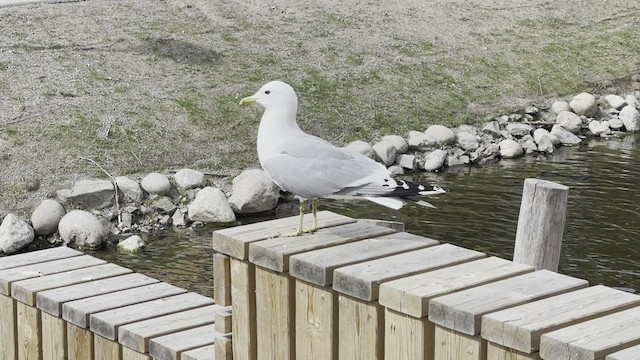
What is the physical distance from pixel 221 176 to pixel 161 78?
2418mm

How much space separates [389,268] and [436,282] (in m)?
0.27

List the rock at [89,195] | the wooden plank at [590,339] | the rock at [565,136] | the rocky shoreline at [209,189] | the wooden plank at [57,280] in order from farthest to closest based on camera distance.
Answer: the rock at [565,136] < the rock at [89,195] < the rocky shoreline at [209,189] < the wooden plank at [57,280] < the wooden plank at [590,339]

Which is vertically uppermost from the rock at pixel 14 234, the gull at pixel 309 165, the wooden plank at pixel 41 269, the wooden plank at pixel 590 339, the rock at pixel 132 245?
the gull at pixel 309 165

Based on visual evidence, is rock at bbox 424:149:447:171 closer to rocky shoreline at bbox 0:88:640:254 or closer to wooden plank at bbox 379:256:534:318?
rocky shoreline at bbox 0:88:640:254

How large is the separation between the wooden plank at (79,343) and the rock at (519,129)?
34.3ft

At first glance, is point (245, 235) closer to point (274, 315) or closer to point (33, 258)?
point (274, 315)

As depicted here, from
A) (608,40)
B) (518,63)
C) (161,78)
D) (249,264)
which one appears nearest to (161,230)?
(161,78)

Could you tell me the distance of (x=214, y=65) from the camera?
1584 cm

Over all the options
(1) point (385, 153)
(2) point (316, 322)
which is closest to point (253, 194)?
(1) point (385, 153)

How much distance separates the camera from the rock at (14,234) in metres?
11.2

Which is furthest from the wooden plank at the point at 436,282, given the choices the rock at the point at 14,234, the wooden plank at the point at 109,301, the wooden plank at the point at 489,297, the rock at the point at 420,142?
the rock at the point at 420,142

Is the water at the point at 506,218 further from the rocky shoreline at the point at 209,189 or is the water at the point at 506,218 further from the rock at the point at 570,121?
the rock at the point at 570,121

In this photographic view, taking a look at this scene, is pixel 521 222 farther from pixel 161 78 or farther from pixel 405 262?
pixel 161 78

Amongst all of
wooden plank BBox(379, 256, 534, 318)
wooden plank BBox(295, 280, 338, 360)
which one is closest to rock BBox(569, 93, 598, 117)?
wooden plank BBox(379, 256, 534, 318)
